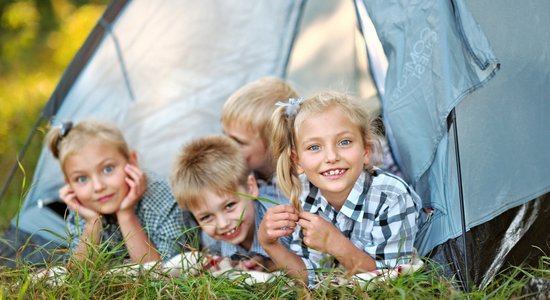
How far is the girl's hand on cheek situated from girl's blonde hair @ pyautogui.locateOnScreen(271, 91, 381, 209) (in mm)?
692

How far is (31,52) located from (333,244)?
5660 mm

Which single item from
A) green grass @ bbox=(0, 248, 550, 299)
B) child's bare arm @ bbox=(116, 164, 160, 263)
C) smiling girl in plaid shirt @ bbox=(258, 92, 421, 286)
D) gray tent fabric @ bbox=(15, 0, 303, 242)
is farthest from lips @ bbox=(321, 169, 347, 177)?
gray tent fabric @ bbox=(15, 0, 303, 242)

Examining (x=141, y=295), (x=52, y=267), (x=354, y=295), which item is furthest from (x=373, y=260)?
(x=52, y=267)

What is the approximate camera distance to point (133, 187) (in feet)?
9.34

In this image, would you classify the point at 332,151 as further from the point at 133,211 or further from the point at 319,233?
the point at 133,211

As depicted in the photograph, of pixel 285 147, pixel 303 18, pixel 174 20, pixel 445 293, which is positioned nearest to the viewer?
pixel 445 293

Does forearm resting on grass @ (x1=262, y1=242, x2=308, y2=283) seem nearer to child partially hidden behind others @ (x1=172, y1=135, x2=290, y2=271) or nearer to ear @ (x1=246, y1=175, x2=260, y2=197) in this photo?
child partially hidden behind others @ (x1=172, y1=135, x2=290, y2=271)

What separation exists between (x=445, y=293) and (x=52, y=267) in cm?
120

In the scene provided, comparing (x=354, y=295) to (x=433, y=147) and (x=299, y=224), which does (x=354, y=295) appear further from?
(x=433, y=147)

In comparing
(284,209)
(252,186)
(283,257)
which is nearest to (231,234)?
(252,186)

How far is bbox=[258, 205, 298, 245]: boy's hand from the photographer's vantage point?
2.21 meters

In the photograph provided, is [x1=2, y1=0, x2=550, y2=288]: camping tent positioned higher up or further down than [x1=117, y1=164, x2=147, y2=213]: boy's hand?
higher up

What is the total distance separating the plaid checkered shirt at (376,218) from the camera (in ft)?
7.19

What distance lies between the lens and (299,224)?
7.25 ft
